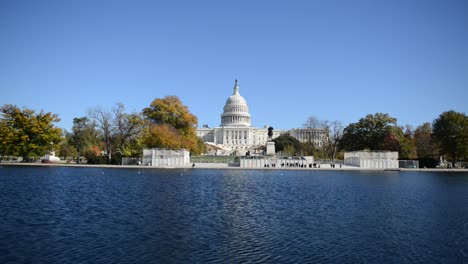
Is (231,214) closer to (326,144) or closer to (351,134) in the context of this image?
(351,134)

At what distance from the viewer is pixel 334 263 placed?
37.4 feet

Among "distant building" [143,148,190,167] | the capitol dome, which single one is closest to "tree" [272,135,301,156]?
"distant building" [143,148,190,167]

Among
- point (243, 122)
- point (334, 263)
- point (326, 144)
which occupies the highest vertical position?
point (243, 122)

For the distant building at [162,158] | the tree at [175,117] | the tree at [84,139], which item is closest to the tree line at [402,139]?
the tree at [175,117]

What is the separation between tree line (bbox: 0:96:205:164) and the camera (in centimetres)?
5728

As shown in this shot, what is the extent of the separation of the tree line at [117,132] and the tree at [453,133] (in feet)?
122

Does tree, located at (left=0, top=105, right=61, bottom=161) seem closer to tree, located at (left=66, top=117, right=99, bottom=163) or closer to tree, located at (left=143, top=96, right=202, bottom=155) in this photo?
tree, located at (left=143, top=96, right=202, bottom=155)

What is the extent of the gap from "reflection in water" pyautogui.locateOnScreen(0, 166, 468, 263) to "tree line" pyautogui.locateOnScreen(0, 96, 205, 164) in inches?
1365

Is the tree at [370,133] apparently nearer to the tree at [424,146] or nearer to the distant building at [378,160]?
the distant building at [378,160]

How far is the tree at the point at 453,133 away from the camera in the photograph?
60.3 m

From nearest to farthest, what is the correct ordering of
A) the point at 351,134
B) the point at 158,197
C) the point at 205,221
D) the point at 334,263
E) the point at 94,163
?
the point at 334,263
the point at 205,221
the point at 158,197
the point at 94,163
the point at 351,134

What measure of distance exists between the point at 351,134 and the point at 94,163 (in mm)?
41703

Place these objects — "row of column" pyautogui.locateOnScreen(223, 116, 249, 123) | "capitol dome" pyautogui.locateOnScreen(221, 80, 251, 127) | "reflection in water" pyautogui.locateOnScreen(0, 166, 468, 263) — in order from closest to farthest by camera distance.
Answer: "reflection in water" pyautogui.locateOnScreen(0, 166, 468, 263) → "capitol dome" pyautogui.locateOnScreen(221, 80, 251, 127) → "row of column" pyautogui.locateOnScreen(223, 116, 249, 123)

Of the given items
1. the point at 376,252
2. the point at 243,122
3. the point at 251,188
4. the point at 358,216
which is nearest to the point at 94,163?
the point at 251,188
